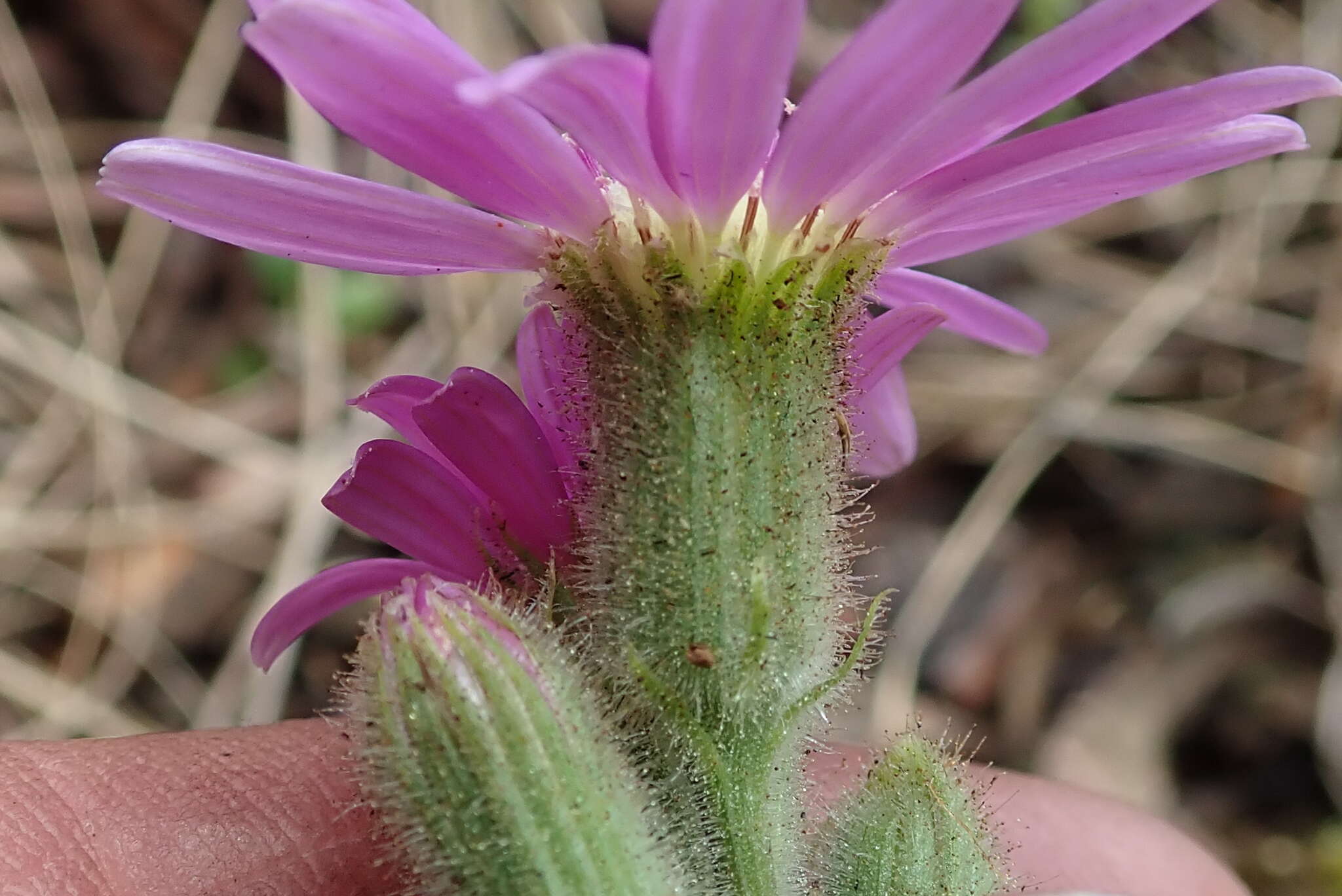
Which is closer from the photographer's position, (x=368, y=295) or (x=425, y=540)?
(x=425, y=540)

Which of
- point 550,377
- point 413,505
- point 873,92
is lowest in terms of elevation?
point 413,505

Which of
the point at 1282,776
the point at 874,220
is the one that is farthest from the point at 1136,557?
the point at 874,220

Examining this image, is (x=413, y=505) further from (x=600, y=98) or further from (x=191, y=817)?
(x=191, y=817)

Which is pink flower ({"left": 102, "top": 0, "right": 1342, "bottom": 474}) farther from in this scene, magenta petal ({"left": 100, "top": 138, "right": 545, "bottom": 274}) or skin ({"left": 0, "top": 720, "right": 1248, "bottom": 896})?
skin ({"left": 0, "top": 720, "right": 1248, "bottom": 896})

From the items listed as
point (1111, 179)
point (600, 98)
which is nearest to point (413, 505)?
point (600, 98)

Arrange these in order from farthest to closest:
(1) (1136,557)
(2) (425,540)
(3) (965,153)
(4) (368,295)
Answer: (4) (368,295), (1) (1136,557), (2) (425,540), (3) (965,153)

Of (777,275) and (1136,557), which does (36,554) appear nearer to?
(777,275)
